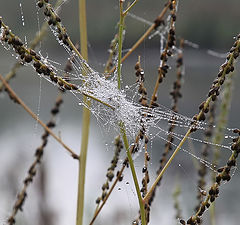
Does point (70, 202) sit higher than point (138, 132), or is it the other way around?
point (70, 202)

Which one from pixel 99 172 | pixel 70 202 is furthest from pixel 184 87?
pixel 70 202

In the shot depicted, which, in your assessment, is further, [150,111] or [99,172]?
[99,172]

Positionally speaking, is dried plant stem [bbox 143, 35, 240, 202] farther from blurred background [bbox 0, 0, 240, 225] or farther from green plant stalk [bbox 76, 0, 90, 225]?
blurred background [bbox 0, 0, 240, 225]

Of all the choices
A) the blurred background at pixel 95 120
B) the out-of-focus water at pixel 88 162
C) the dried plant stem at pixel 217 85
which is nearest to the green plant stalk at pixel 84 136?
the out-of-focus water at pixel 88 162

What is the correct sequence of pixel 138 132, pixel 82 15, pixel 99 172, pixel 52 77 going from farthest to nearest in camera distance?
pixel 99 172
pixel 82 15
pixel 138 132
pixel 52 77

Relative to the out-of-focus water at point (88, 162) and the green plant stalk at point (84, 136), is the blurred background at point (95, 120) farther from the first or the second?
the green plant stalk at point (84, 136)

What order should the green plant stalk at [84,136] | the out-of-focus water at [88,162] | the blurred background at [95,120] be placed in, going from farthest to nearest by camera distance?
the blurred background at [95,120], the out-of-focus water at [88,162], the green plant stalk at [84,136]

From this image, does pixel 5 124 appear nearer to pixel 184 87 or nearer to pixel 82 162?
pixel 184 87

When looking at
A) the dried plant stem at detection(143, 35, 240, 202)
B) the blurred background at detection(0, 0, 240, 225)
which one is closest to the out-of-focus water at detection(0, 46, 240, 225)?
the blurred background at detection(0, 0, 240, 225)

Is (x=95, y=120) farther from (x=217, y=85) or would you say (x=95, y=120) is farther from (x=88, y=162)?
(x=217, y=85)
